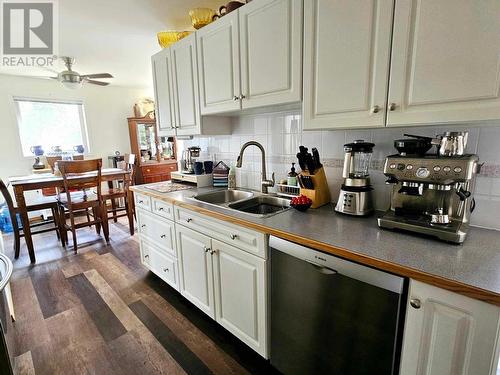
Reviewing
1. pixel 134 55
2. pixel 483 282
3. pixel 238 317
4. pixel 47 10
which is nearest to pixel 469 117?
pixel 483 282

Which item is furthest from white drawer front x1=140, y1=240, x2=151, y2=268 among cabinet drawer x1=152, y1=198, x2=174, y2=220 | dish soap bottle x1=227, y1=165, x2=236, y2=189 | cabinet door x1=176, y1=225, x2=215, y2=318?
dish soap bottle x1=227, y1=165, x2=236, y2=189

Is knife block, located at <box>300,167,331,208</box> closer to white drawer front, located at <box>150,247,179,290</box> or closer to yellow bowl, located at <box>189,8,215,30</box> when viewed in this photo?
white drawer front, located at <box>150,247,179,290</box>

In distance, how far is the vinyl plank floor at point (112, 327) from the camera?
57.4 inches

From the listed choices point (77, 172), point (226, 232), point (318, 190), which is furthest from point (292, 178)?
point (77, 172)

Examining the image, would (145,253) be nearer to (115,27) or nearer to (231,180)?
(231,180)

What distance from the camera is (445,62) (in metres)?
0.87

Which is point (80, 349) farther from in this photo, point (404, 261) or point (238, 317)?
point (404, 261)

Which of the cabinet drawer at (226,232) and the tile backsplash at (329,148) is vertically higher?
the tile backsplash at (329,148)

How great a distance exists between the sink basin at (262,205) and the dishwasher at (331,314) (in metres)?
0.54

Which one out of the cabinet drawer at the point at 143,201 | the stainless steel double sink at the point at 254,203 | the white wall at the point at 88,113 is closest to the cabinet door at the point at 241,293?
the stainless steel double sink at the point at 254,203

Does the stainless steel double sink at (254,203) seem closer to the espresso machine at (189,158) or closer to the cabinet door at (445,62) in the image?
the espresso machine at (189,158)

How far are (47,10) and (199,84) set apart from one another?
4.58 ft

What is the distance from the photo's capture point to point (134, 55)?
305cm

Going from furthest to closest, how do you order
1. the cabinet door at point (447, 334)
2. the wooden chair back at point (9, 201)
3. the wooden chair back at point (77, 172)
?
1. the wooden chair back at point (77, 172)
2. the wooden chair back at point (9, 201)
3. the cabinet door at point (447, 334)
